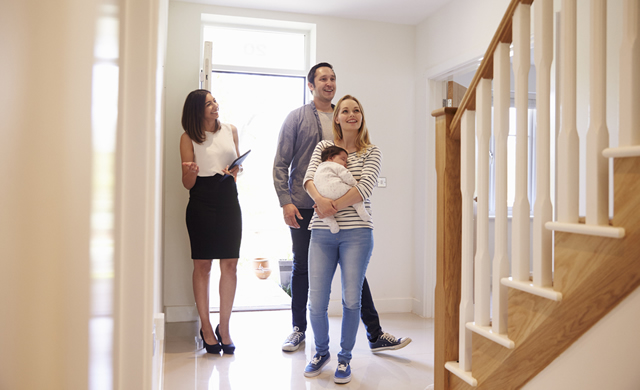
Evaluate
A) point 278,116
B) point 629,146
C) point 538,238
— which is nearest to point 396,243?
point 278,116

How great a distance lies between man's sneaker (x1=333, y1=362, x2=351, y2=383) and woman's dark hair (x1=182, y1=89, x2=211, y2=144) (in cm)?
153

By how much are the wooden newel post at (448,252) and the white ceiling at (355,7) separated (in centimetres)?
201

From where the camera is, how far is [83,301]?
2.05 feet

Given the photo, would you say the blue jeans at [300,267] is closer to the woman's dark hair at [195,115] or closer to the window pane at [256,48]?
the woman's dark hair at [195,115]

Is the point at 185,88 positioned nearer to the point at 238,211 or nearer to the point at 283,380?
the point at 238,211

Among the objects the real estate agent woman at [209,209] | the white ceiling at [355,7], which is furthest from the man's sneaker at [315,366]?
the white ceiling at [355,7]

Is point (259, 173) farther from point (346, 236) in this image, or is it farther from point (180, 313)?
point (346, 236)

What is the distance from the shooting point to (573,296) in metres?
1.29

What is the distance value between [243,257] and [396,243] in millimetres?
2088

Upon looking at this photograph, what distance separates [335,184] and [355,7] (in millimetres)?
2014

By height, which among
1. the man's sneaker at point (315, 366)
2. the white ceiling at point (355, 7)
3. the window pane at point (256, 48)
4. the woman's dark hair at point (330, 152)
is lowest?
the man's sneaker at point (315, 366)

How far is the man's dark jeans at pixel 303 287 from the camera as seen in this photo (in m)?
2.73

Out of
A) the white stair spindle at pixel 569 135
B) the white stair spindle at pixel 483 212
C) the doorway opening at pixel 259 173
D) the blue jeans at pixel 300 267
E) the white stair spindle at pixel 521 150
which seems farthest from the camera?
the doorway opening at pixel 259 173

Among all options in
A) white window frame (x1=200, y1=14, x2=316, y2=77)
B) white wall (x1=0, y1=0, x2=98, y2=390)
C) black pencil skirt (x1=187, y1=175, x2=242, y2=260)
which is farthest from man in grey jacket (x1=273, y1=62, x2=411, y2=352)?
white wall (x1=0, y1=0, x2=98, y2=390)
